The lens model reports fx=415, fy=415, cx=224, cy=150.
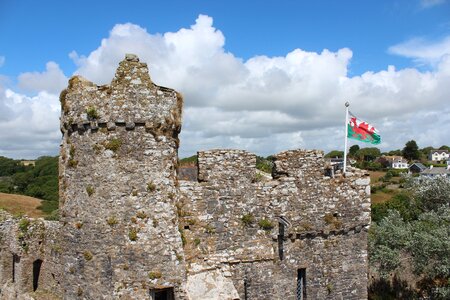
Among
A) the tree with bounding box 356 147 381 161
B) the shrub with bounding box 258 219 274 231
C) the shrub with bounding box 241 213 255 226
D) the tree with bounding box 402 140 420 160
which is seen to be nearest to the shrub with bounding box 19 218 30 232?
the shrub with bounding box 241 213 255 226

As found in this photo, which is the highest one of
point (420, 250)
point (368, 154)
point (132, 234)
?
point (368, 154)

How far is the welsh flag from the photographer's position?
1531cm

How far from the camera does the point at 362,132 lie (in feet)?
50.8

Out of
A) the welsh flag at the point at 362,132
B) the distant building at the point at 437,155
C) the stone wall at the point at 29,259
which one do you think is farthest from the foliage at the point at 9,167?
the distant building at the point at 437,155

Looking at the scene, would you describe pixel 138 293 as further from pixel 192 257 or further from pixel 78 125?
pixel 78 125

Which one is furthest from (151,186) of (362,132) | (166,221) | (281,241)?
(362,132)

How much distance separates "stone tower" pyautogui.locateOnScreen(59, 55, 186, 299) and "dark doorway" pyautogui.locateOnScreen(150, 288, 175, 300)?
0.04 m

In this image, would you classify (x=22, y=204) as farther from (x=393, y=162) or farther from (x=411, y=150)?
(x=411, y=150)

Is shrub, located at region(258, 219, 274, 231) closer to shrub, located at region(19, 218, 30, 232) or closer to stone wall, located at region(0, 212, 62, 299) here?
stone wall, located at region(0, 212, 62, 299)

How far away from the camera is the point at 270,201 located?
1284 cm

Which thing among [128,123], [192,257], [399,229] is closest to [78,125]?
[128,123]

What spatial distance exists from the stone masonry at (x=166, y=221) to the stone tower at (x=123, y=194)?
0.02 meters

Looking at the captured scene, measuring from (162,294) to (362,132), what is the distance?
927 cm

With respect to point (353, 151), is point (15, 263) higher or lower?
lower
